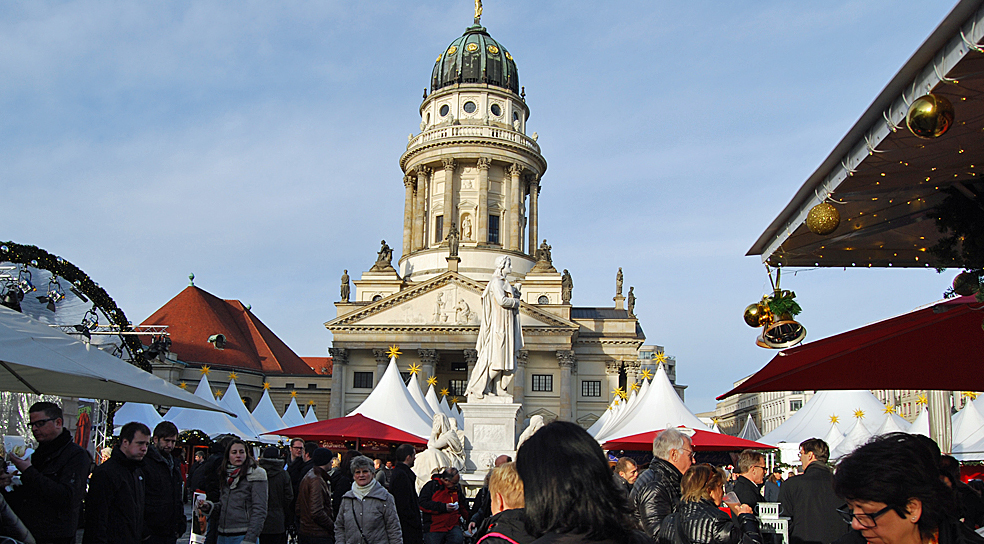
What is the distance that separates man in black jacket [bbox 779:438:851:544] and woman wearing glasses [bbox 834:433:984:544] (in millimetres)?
3842

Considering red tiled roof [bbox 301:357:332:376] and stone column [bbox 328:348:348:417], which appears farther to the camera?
red tiled roof [bbox 301:357:332:376]

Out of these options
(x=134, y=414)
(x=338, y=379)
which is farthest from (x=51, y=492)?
(x=338, y=379)

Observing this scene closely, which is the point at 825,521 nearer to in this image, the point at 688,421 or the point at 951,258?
the point at 951,258

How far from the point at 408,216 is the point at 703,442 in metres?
50.2

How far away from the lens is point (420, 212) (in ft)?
208

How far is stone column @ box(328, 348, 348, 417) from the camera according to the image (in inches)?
2099

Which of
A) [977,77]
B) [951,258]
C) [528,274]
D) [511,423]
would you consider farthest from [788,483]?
[528,274]

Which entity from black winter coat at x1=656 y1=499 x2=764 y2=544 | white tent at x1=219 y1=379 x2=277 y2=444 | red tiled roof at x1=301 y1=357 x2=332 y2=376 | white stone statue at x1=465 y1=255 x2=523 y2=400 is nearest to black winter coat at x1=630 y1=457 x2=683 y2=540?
black winter coat at x1=656 y1=499 x2=764 y2=544

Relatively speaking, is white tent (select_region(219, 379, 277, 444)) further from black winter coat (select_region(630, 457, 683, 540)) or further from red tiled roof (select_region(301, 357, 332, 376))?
red tiled roof (select_region(301, 357, 332, 376))

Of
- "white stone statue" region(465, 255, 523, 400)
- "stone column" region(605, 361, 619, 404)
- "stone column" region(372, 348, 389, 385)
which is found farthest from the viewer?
"stone column" region(605, 361, 619, 404)

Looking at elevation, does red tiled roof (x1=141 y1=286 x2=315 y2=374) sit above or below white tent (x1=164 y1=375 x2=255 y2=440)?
above

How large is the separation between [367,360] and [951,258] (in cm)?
5047

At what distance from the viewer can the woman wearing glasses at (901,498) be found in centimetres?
243

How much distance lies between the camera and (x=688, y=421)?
2111 centimetres
